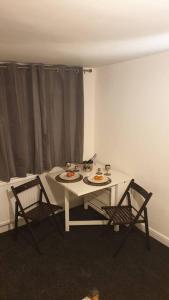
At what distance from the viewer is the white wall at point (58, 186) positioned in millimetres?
2988

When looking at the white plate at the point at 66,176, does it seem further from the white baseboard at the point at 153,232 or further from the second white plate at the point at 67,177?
the white baseboard at the point at 153,232

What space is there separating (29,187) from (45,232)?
0.66 m

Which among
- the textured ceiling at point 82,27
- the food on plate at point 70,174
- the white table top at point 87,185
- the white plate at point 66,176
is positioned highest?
the textured ceiling at point 82,27

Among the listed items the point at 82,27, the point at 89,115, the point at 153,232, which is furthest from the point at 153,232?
the point at 82,27

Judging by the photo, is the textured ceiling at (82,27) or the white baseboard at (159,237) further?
the white baseboard at (159,237)

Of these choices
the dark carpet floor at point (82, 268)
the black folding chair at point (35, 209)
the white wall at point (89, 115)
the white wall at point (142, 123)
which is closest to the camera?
the dark carpet floor at point (82, 268)

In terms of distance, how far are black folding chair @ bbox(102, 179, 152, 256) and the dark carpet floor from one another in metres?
0.17

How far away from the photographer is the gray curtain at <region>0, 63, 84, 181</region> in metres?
2.79

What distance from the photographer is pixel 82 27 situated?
1473 millimetres

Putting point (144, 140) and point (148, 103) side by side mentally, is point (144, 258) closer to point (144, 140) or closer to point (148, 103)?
point (144, 140)

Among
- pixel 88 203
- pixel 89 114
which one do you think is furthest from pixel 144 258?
pixel 89 114

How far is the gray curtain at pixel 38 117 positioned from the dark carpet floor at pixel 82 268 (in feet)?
3.17

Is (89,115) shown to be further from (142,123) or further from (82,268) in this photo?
(82,268)

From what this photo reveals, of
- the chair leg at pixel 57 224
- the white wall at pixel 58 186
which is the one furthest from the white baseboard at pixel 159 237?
the white wall at pixel 58 186
